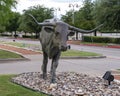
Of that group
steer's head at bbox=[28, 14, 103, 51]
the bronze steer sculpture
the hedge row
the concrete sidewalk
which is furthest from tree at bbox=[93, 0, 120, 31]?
steer's head at bbox=[28, 14, 103, 51]

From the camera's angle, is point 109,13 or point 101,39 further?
point 101,39

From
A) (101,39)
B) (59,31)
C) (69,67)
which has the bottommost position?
(69,67)

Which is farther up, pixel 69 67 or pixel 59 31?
pixel 59 31

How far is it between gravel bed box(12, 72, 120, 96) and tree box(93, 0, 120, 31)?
3482 cm

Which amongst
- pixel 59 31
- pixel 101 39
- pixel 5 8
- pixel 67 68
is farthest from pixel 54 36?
pixel 101 39

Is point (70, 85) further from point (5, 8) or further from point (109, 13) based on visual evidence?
point (109, 13)

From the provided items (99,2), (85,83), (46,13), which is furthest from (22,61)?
(46,13)

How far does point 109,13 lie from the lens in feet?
159

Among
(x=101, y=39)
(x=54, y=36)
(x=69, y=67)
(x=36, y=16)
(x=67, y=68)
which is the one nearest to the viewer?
(x=54, y=36)

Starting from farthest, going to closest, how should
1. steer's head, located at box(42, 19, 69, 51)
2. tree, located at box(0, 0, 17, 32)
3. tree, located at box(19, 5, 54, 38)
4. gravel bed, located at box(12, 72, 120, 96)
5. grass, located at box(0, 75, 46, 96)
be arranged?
tree, located at box(19, 5, 54, 38) < tree, located at box(0, 0, 17, 32) < steer's head, located at box(42, 19, 69, 51) < gravel bed, located at box(12, 72, 120, 96) < grass, located at box(0, 75, 46, 96)

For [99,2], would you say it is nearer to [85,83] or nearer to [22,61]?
[22,61]

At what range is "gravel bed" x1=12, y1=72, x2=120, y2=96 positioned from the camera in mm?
10883

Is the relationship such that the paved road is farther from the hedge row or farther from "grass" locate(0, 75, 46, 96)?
the hedge row

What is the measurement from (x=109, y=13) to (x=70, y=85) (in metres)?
37.6
